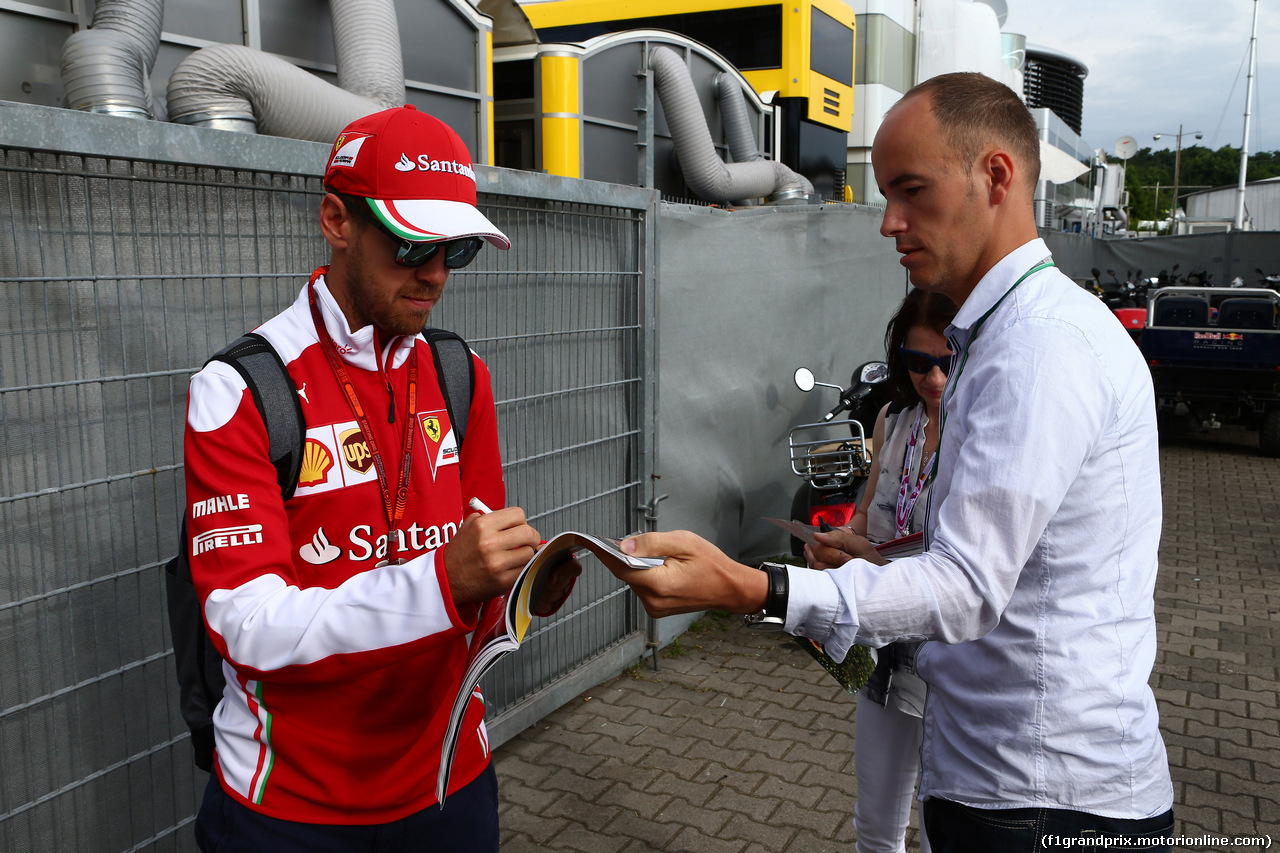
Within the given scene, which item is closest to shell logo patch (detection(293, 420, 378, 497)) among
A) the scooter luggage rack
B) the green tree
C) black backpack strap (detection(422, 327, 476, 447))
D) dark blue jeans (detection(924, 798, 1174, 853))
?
black backpack strap (detection(422, 327, 476, 447))

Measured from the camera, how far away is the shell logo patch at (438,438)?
205 cm

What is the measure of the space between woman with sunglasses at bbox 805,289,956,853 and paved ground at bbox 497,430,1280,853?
3.11 ft

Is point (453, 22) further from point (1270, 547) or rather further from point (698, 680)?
point (1270, 547)

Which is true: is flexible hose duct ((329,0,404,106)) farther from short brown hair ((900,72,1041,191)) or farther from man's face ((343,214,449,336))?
short brown hair ((900,72,1041,191))

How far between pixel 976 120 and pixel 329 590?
1441mm

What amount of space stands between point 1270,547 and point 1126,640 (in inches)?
287

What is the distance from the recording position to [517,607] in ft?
5.16

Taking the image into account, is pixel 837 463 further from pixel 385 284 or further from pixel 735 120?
pixel 735 120

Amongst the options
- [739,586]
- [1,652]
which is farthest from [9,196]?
[739,586]

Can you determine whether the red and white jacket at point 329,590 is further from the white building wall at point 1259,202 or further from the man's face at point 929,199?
the white building wall at point 1259,202

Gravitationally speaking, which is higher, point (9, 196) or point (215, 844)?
point (9, 196)

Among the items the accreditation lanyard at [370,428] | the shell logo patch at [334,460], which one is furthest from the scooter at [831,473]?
the shell logo patch at [334,460]

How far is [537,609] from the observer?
1.81m

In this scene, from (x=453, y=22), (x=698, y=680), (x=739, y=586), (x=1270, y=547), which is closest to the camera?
(x=739, y=586)
